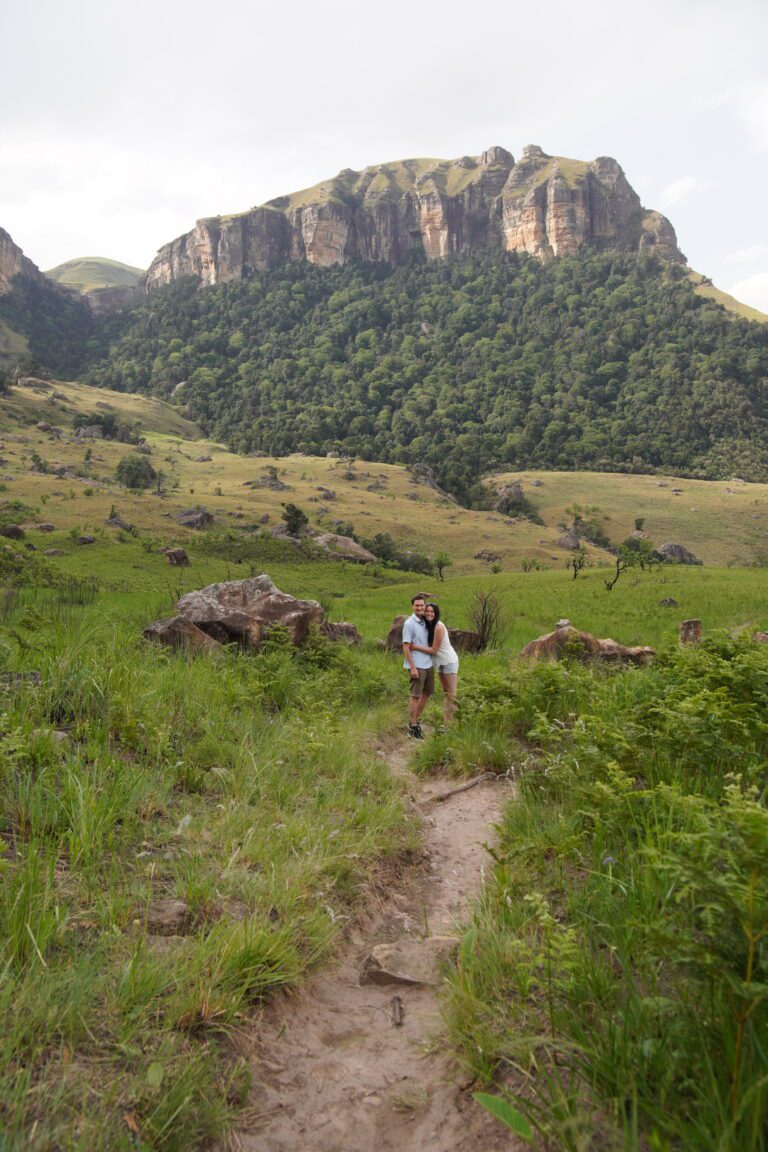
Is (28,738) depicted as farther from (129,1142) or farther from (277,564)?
(277,564)

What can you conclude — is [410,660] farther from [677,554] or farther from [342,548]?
[677,554]

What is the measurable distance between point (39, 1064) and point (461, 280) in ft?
686

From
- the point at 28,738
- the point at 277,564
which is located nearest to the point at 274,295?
the point at 277,564

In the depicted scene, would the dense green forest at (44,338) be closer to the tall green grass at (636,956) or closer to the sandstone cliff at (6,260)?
the sandstone cliff at (6,260)

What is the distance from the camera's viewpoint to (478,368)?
15650 cm

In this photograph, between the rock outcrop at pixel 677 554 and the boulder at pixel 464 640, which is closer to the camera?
the boulder at pixel 464 640

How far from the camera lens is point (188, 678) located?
20.7 ft

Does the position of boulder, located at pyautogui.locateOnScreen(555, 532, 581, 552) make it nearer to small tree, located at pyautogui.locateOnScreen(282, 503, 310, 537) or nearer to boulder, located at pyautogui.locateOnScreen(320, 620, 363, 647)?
small tree, located at pyautogui.locateOnScreen(282, 503, 310, 537)

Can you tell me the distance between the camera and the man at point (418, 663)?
28.8ft

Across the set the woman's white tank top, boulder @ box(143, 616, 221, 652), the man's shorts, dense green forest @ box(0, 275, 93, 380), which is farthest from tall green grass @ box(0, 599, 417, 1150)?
dense green forest @ box(0, 275, 93, 380)

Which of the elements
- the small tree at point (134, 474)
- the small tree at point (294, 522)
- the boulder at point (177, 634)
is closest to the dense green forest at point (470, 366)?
the small tree at point (134, 474)

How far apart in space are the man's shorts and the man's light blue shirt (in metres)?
0.12

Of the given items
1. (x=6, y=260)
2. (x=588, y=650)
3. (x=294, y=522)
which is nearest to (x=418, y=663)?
(x=588, y=650)

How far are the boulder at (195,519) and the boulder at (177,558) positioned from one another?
12.1 metres
